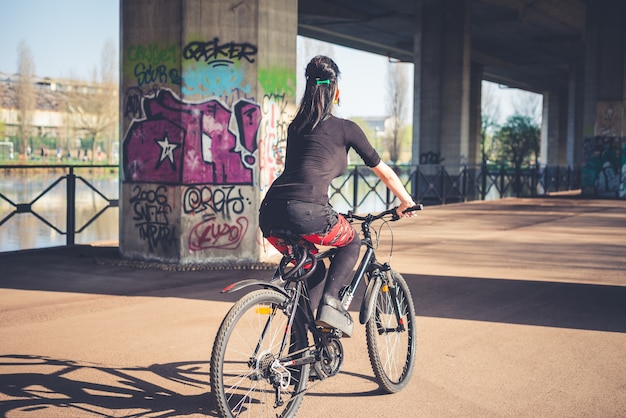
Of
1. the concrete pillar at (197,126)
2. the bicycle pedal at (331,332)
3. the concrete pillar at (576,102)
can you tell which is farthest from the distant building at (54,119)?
the bicycle pedal at (331,332)

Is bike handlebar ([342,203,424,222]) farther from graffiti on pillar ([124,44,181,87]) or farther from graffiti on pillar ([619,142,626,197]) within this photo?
graffiti on pillar ([619,142,626,197])

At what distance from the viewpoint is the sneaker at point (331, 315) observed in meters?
3.89

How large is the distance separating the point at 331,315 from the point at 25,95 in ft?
213

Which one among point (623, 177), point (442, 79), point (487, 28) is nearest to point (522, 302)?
point (623, 177)

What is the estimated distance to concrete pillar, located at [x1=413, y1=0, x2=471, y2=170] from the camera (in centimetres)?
2980

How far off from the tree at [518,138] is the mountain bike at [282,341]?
6617 centimetres

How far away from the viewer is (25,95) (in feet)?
207

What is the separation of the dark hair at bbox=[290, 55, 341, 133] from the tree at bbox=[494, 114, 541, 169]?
66409mm

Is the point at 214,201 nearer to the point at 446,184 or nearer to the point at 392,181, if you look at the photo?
the point at 392,181

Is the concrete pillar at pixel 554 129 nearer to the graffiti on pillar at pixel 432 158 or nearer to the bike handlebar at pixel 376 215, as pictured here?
the graffiti on pillar at pixel 432 158

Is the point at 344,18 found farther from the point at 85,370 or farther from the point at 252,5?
the point at 85,370

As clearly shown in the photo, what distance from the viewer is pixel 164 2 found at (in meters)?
9.57

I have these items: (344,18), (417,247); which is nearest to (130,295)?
(417,247)

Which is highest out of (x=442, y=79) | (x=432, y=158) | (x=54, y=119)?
(x=54, y=119)
